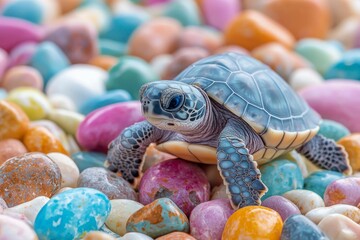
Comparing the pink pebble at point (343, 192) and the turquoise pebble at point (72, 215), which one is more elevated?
the pink pebble at point (343, 192)

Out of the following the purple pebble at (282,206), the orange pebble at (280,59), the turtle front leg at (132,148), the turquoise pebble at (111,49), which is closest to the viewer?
the purple pebble at (282,206)

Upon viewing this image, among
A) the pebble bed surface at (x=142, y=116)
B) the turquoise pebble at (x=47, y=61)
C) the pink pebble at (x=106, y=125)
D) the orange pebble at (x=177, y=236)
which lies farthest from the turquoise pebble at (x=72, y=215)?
the turquoise pebble at (x=47, y=61)

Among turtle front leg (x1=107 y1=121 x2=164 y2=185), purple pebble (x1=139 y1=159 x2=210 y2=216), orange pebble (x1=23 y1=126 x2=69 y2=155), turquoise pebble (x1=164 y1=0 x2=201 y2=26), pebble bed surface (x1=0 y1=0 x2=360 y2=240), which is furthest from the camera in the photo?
turquoise pebble (x1=164 y1=0 x2=201 y2=26)

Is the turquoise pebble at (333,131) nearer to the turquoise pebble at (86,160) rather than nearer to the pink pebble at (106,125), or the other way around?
the pink pebble at (106,125)

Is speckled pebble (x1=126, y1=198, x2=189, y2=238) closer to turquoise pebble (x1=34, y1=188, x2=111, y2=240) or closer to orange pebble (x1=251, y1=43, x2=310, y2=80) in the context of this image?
turquoise pebble (x1=34, y1=188, x2=111, y2=240)

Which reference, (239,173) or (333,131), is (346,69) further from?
(239,173)

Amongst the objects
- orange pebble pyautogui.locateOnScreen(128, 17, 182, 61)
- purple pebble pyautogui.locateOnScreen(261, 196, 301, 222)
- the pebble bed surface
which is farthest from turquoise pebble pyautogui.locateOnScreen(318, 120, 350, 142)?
orange pebble pyautogui.locateOnScreen(128, 17, 182, 61)

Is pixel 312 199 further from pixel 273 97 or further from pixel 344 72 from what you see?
pixel 344 72
